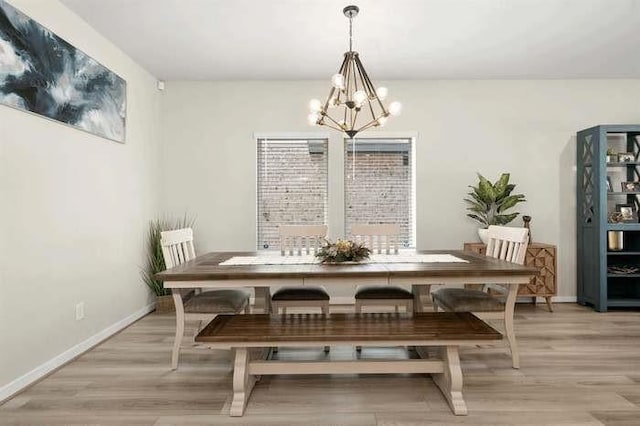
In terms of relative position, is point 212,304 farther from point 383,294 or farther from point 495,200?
point 495,200

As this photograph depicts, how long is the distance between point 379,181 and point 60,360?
134 inches

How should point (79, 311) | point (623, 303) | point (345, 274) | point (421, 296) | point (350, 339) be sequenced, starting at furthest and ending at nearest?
1. point (623, 303)
2. point (79, 311)
3. point (421, 296)
4. point (345, 274)
5. point (350, 339)

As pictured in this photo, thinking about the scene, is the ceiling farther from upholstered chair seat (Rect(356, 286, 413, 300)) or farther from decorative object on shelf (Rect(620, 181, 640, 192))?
upholstered chair seat (Rect(356, 286, 413, 300))

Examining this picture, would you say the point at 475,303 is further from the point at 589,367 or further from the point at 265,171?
the point at 265,171

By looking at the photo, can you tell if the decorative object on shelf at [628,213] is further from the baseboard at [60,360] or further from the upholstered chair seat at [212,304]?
the baseboard at [60,360]

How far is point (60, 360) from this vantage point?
8.92 ft

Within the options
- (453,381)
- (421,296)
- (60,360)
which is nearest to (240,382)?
(453,381)

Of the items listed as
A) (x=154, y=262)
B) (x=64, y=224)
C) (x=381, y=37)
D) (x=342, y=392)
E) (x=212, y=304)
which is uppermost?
(x=381, y=37)

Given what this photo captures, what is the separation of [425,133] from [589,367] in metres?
2.77

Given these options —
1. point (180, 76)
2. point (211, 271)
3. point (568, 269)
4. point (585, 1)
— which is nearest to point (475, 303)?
point (211, 271)

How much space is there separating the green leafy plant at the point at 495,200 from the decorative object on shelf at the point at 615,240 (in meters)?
0.91

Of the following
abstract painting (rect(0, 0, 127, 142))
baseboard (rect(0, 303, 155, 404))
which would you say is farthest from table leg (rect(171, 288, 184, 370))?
abstract painting (rect(0, 0, 127, 142))

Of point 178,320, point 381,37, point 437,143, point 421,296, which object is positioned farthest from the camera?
point 437,143

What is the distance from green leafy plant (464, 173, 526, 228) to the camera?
4.16 metres
